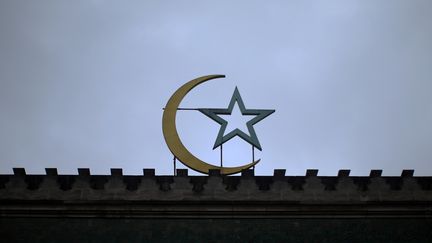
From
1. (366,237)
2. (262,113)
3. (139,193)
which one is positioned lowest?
(366,237)

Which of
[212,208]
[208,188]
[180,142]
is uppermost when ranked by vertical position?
[180,142]

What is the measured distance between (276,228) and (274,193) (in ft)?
5.71

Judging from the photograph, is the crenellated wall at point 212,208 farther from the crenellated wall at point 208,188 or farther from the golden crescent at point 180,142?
the golden crescent at point 180,142

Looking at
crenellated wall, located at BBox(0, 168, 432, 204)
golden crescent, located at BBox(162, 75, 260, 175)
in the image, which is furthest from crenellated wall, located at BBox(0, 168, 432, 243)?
golden crescent, located at BBox(162, 75, 260, 175)

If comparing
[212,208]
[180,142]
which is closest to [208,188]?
[212,208]

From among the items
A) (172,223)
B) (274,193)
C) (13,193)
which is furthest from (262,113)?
(13,193)

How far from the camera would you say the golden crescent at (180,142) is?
122ft

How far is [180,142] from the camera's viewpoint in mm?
38469

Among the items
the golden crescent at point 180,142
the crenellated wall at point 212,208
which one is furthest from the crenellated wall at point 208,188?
the golden crescent at point 180,142

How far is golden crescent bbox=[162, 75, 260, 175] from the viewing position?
37094mm

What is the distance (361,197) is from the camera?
1387 inches

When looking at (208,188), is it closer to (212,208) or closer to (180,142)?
(212,208)

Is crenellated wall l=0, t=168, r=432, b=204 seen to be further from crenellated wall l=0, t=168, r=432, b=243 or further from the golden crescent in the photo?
the golden crescent

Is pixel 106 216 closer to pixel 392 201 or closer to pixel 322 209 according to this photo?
pixel 322 209
